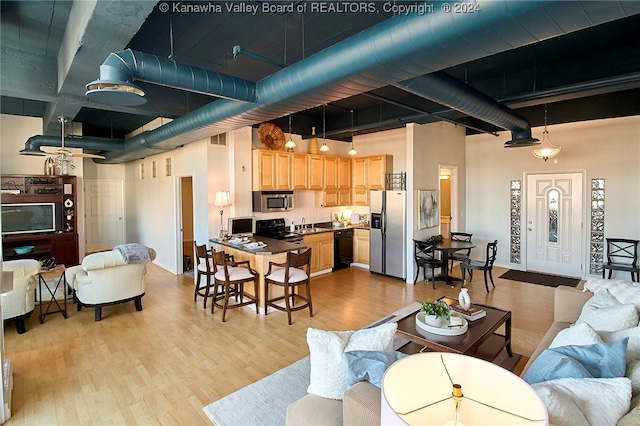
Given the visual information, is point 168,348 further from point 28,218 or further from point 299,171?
point 28,218

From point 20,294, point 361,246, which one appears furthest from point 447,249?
point 20,294

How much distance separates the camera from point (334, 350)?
1.91 m

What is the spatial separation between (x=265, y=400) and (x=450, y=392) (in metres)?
2.17

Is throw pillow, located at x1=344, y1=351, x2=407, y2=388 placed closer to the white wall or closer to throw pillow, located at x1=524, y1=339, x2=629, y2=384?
throw pillow, located at x1=524, y1=339, x2=629, y2=384

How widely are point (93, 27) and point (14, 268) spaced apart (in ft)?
10.4

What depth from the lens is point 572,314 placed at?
136 inches

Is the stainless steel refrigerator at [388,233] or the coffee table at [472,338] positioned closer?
the coffee table at [472,338]

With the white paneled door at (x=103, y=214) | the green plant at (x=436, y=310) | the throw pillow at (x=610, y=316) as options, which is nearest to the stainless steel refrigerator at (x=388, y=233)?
the green plant at (x=436, y=310)

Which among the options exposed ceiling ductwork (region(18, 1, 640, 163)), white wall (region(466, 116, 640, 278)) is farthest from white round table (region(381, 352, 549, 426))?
white wall (region(466, 116, 640, 278))

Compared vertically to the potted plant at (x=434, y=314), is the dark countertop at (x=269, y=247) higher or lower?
higher

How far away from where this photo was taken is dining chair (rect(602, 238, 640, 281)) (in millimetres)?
5812

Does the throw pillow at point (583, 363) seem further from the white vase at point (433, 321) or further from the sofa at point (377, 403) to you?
the white vase at point (433, 321)

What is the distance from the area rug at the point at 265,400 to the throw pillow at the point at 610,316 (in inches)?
36.6

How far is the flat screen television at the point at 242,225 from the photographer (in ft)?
19.2
